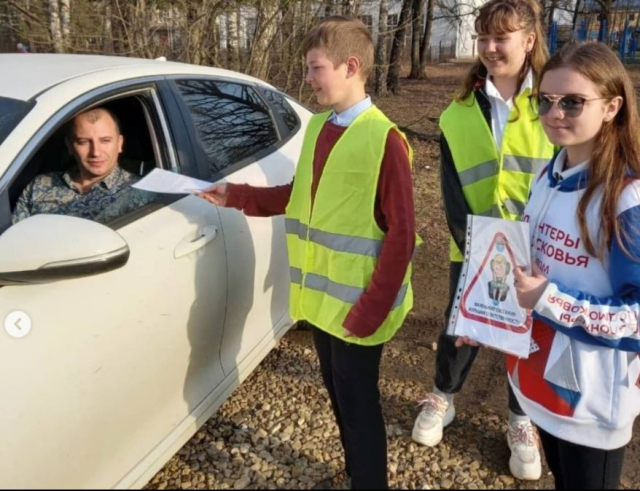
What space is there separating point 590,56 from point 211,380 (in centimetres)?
184

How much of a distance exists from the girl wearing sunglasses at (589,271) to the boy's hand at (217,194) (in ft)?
3.86

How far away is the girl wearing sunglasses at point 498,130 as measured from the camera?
2.37m

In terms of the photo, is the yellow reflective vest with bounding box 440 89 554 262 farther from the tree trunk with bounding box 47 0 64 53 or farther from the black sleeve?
the tree trunk with bounding box 47 0 64 53

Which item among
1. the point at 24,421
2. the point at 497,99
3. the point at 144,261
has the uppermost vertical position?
the point at 497,99

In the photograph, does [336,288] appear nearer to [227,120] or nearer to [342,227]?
[342,227]

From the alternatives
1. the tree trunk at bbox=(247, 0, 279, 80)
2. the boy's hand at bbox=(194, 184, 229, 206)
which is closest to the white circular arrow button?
the boy's hand at bbox=(194, 184, 229, 206)

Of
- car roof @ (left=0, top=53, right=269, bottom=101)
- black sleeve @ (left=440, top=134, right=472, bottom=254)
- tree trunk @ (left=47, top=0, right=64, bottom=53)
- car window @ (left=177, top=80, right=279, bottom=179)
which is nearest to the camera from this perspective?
car roof @ (left=0, top=53, right=269, bottom=101)

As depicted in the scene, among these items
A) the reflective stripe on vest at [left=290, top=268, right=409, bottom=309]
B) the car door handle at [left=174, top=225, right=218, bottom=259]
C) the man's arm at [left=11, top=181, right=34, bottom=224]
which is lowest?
the reflective stripe on vest at [left=290, top=268, right=409, bottom=309]

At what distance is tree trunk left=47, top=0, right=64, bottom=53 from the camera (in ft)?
26.8

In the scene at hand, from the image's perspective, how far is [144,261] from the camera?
85.6 inches

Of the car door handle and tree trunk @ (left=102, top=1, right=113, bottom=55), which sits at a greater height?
tree trunk @ (left=102, top=1, right=113, bottom=55)

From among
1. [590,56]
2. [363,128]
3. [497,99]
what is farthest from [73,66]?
[590,56]

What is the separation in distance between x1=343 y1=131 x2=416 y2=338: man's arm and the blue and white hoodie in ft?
1.25

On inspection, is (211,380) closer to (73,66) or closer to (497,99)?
(73,66)
